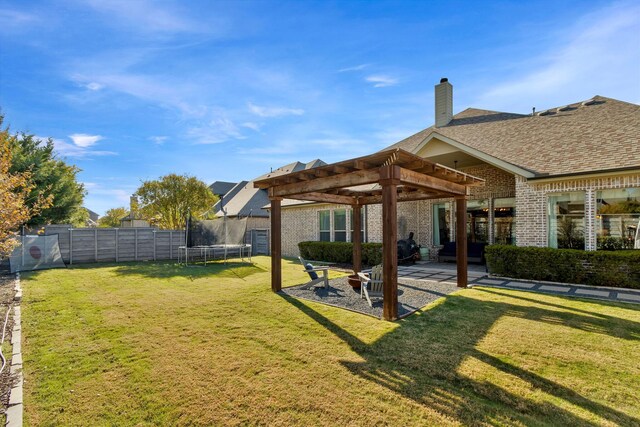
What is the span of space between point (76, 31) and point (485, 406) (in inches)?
416

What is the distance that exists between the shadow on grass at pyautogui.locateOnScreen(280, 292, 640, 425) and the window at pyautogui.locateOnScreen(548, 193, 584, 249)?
443 centimetres

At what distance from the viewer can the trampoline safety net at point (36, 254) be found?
10.8 m

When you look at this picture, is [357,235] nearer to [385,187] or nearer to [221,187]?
[385,187]

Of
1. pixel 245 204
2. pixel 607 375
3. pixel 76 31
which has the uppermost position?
pixel 76 31

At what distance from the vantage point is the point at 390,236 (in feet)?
17.3

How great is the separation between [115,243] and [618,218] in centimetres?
1843

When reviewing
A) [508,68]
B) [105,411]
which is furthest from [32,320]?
[508,68]

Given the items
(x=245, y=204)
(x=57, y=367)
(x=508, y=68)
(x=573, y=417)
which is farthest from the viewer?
(x=245, y=204)

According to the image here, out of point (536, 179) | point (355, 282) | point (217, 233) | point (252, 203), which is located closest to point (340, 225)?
point (217, 233)

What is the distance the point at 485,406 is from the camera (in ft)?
8.83

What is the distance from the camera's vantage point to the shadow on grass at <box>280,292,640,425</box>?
2.60 metres

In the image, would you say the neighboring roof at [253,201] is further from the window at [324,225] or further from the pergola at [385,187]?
the pergola at [385,187]

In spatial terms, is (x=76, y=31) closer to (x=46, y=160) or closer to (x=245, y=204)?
(x=46, y=160)

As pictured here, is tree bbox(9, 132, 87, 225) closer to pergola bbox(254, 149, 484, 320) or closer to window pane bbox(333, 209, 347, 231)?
window pane bbox(333, 209, 347, 231)
